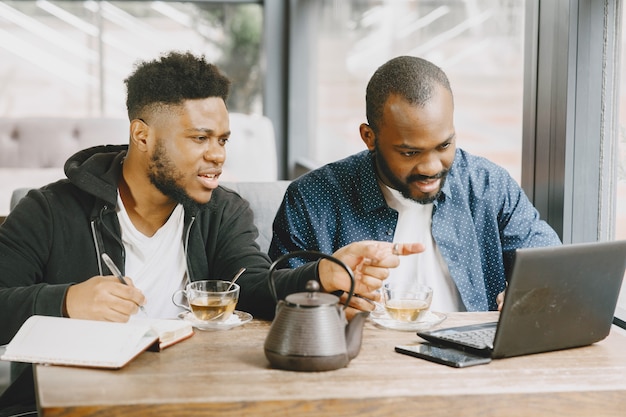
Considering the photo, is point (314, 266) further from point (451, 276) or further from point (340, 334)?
point (451, 276)

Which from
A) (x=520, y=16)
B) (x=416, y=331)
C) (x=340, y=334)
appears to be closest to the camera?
(x=340, y=334)

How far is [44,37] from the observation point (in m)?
4.55

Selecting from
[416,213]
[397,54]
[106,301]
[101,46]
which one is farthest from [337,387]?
[101,46]

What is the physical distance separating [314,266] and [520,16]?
3.58ft

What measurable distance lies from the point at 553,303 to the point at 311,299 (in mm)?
421

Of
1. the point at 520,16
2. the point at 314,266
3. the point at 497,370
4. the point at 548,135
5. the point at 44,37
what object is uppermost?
the point at 44,37

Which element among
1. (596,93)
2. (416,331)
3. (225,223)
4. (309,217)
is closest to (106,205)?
(225,223)

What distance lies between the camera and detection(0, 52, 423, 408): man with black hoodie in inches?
75.5

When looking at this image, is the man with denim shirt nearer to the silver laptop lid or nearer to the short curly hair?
the short curly hair

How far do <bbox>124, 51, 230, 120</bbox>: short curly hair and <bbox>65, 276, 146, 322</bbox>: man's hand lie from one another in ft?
1.88

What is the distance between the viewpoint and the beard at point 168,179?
6.50ft

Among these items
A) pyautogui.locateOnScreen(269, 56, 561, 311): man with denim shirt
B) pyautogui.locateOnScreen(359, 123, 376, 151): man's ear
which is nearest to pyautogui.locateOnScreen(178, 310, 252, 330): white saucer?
pyautogui.locateOnScreen(269, 56, 561, 311): man with denim shirt

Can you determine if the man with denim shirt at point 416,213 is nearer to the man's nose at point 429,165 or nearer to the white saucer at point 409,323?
the man's nose at point 429,165

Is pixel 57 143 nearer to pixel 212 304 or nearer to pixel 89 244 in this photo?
pixel 89 244
